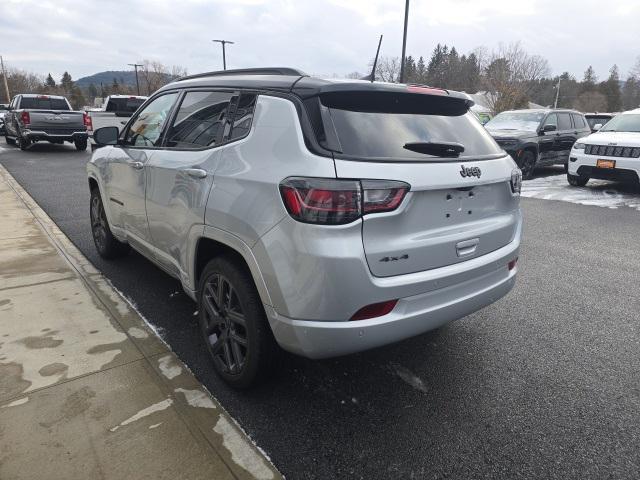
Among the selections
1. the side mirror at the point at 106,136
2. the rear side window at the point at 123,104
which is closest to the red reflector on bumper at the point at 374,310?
the side mirror at the point at 106,136

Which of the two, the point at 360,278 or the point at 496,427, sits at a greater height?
the point at 360,278

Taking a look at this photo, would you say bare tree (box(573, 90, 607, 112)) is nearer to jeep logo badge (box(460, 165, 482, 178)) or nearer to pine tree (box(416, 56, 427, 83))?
pine tree (box(416, 56, 427, 83))

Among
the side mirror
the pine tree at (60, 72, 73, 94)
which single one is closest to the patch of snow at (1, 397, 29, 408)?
the side mirror

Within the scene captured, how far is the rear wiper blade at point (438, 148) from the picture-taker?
2.34m

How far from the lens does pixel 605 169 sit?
9.24 meters

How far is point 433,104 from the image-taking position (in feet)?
8.71

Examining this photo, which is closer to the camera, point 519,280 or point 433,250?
point 433,250

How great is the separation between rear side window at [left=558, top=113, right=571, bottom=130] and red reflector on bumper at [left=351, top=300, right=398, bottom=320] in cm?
1185

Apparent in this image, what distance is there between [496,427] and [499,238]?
105 centimetres

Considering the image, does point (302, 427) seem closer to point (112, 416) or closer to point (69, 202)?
point (112, 416)

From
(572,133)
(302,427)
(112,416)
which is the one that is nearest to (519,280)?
(302,427)

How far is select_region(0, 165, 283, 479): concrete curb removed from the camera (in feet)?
6.97

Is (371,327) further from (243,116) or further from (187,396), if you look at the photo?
(243,116)

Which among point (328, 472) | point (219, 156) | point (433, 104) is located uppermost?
point (433, 104)
